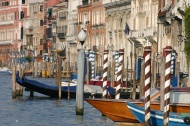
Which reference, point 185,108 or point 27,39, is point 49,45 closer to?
point 27,39

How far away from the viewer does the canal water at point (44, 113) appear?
2772 cm

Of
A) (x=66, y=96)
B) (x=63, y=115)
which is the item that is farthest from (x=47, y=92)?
(x=63, y=115)

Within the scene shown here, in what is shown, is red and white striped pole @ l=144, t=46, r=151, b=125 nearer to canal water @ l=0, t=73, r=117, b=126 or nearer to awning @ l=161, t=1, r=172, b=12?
canal water @ l=0, t=73, r=117, b=126

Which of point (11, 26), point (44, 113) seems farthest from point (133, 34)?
point (11, 26)

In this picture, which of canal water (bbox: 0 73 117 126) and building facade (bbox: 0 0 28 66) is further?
building facade (bbox: 0 0 28 66)

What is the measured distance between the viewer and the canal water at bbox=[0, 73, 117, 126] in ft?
90.9

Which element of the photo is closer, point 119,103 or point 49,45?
point 119,103

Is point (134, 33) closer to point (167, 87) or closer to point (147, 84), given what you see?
point (147, 84)

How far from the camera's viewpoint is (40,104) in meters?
36.4

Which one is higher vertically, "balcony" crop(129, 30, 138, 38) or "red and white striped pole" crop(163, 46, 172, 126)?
"balcony" crop(129, 30, 138, 38)

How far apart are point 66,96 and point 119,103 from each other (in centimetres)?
1389

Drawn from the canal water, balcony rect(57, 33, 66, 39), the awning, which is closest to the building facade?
balcony rect(57, 33, 66, 39)

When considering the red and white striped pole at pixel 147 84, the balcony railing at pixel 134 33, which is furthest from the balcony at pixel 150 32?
the red and white striped pole at pixel 147 84

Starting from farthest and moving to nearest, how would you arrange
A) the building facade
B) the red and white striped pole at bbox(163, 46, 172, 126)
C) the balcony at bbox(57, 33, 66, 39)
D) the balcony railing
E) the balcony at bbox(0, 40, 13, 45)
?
the balcony at bbox(0, 40, 13, 45) < the building facade < the balcony at bbox(57, 33, 66, 39) < the balcony railing < the red and white striped pole at bbox(163, 46, 172, 126)
